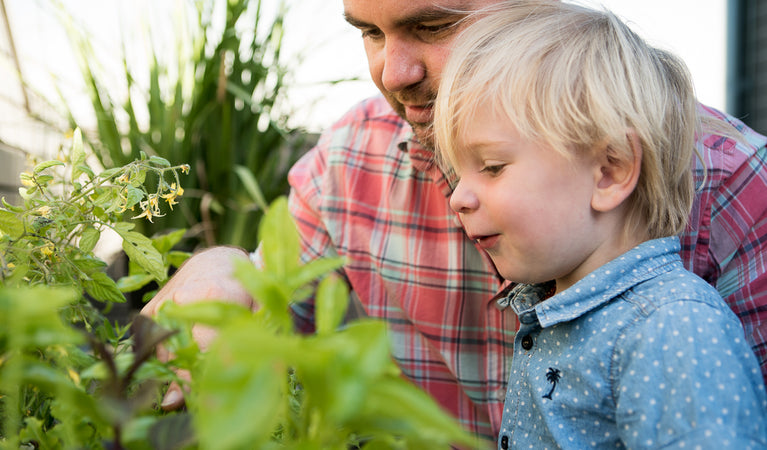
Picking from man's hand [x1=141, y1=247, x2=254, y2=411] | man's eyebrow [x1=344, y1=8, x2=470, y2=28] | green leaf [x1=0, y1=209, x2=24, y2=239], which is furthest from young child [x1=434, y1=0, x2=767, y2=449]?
green leaf [x1=0, y1=209, x2=24, y2=239]

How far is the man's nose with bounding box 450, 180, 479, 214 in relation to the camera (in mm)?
997

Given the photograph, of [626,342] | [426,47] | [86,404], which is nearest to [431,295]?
[426,47]

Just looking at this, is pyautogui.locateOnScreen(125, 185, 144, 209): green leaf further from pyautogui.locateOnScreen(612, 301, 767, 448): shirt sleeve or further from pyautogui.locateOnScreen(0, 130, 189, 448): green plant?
pyautogui.locateOnScreen(612, 301, 767, 448): shirt sleeve

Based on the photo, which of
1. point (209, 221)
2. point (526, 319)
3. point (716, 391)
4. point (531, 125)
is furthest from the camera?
point (209, 221)

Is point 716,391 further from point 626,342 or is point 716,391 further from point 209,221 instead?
point 209,221

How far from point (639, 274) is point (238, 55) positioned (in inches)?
69.9

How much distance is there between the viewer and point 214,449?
265 mm

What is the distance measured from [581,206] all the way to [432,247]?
24.3 inches

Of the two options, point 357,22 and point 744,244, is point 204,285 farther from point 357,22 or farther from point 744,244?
point 744,244

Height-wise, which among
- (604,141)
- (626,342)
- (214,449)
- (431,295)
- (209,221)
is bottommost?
(209,221)

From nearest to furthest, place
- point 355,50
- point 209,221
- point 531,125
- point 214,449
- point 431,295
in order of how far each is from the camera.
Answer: point 214,449, point 531,125, point 431,295, point 209,221, point 355,50

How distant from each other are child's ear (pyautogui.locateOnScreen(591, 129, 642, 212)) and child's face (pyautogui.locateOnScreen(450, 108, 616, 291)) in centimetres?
1

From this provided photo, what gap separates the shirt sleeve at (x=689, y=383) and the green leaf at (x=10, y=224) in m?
0.72

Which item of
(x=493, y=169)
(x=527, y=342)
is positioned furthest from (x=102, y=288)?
Answer: (x=527, y=342)
